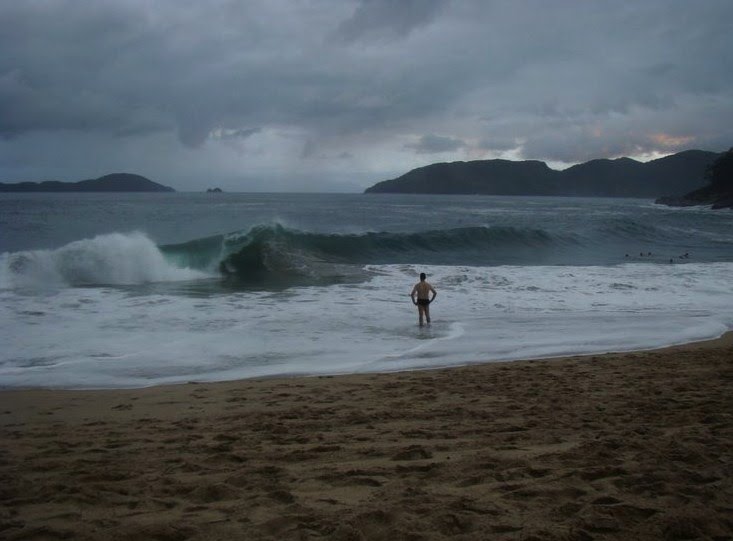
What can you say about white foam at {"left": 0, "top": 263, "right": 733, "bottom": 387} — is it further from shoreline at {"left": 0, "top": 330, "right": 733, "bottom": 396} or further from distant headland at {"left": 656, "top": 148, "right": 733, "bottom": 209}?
distant headland at {"left": 656, "top": 148, "right": 733, "bottom": 209}

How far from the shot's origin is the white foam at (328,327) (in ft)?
27.4

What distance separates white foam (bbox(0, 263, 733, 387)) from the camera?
8352 mm

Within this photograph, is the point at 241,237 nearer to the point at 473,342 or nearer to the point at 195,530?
the point at 473,342

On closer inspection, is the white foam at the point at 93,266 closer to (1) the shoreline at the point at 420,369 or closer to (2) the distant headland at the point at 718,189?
(1) the shoreline at the point at 420,369

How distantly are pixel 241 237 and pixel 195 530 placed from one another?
24395 mm

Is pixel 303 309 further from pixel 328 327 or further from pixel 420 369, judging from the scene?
pixel 420 369

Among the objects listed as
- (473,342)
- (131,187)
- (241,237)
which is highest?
(131,187)

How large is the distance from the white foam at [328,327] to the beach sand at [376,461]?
1.47m

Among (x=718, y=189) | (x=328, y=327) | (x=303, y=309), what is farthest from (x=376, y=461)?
(x=718, y=189)

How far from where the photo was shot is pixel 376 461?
4316 mm

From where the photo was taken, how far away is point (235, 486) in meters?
3.85

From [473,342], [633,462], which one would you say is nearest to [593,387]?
[633,462]

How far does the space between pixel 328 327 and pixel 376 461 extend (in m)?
Result: 6.85

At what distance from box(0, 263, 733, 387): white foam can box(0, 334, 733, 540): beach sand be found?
1.47 m
